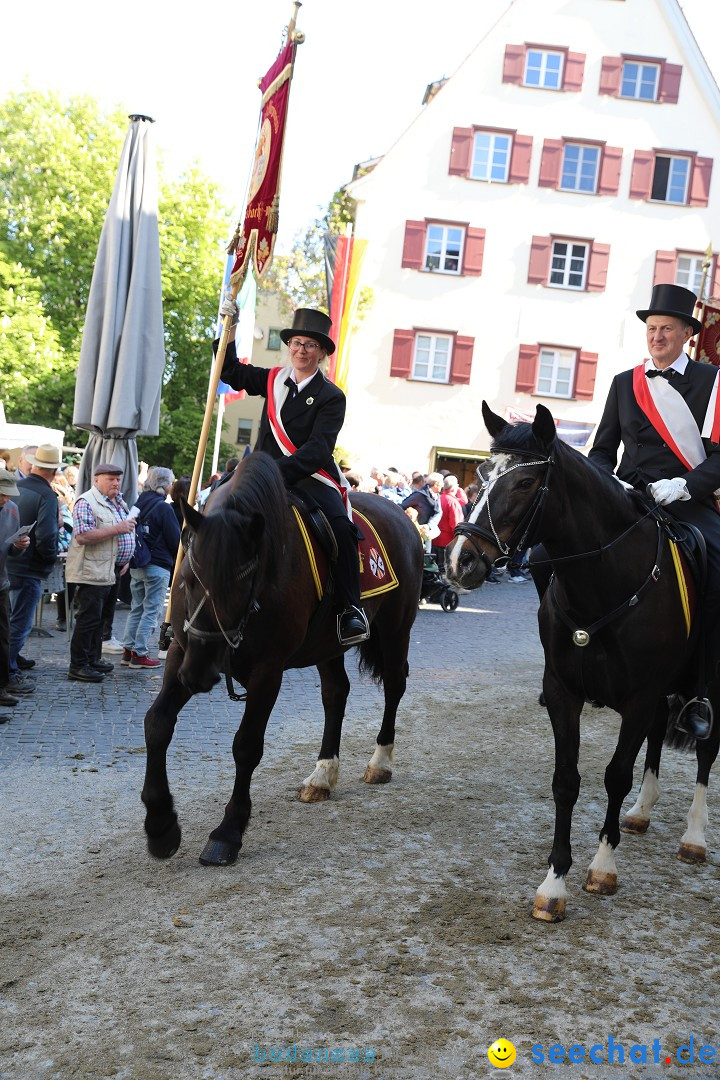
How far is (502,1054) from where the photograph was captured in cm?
345

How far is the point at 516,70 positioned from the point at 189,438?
15785mm

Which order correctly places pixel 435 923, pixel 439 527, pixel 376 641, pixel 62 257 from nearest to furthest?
pixel 435 923 < pixel 376 641 < pixel 439 527 < pixel 62 257

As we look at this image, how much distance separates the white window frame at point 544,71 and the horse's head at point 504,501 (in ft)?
97.0

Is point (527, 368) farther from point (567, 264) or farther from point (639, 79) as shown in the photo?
point (639, 79)

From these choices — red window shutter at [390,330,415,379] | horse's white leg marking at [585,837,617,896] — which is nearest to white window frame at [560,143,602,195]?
red window shutter at [390,330,415,379]

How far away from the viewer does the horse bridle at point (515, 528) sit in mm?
4316

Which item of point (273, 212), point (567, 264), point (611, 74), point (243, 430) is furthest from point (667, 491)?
point (243, 430)

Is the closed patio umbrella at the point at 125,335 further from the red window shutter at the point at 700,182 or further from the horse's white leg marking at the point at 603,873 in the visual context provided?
the red window shutter at the point at 700,182

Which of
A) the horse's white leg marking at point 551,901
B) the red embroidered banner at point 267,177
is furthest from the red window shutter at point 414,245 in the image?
the horse's white leg marking at point 551,901

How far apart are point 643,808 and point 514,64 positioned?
29.4m

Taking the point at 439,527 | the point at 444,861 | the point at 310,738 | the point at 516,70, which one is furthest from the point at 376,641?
the point at 516,70

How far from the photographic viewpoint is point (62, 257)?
3350 cm

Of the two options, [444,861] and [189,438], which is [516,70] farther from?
[444,861]

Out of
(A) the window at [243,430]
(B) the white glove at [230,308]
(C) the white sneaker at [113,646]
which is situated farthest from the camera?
(A) the window at [243,430]
